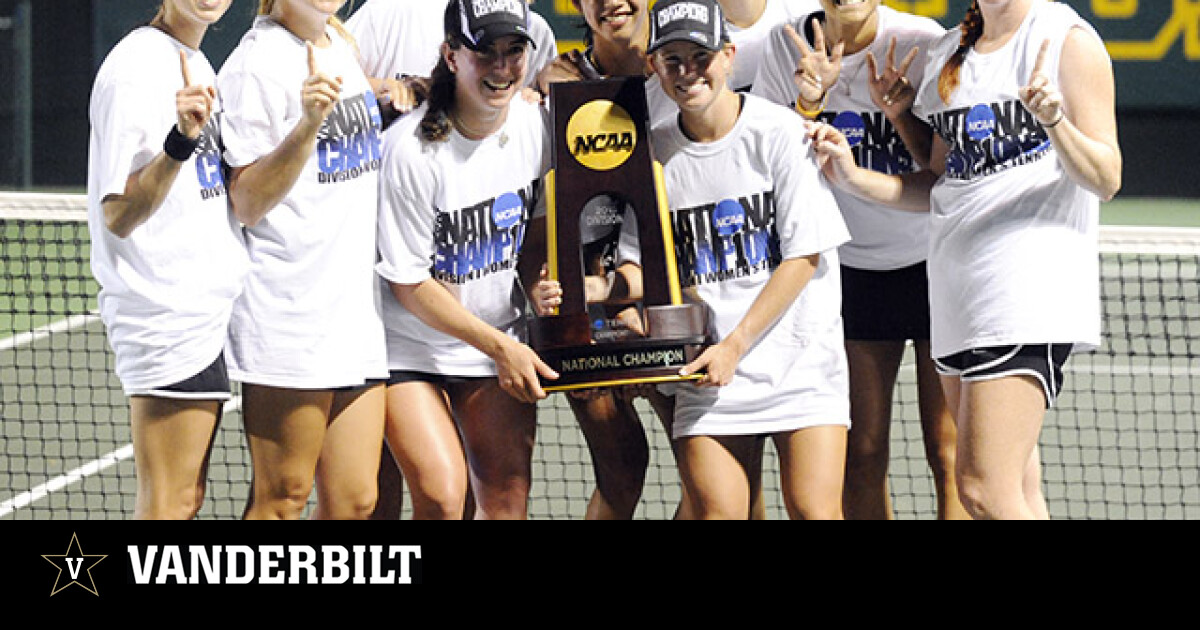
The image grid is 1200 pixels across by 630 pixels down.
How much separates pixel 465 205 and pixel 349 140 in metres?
0.36

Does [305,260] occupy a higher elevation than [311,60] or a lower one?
lower

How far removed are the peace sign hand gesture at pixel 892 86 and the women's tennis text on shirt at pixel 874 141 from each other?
142 millimetres

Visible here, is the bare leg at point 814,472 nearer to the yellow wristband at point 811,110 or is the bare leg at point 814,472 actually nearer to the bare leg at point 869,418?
the bare leg at point 869,418

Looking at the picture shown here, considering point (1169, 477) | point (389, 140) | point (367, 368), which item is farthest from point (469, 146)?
point (1169, 477)

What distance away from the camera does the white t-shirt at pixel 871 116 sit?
15.2 feet

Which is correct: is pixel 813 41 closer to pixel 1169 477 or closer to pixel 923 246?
pixel 923 246

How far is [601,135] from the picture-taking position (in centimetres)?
425

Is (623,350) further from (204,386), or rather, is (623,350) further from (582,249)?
Answer: (204,386)

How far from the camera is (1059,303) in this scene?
13.7ft

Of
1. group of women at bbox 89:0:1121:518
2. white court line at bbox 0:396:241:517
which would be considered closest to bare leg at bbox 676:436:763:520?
group of women at bbox 89:0:1121:518

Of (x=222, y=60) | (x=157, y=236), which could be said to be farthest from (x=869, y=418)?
(x=222, y=60)

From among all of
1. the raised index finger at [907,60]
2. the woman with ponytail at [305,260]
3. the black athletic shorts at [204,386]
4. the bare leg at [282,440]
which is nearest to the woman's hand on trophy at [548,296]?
the woman with ponytail at [305,260]

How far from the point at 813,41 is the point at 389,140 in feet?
4.14
